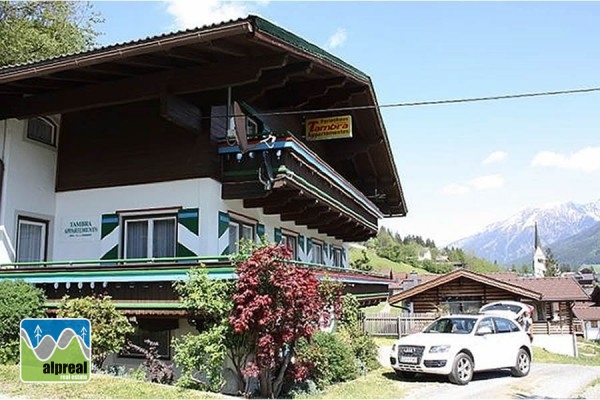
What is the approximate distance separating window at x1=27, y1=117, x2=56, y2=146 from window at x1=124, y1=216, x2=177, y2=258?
10.7ft

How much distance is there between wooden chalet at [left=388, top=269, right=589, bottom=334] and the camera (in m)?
34.7

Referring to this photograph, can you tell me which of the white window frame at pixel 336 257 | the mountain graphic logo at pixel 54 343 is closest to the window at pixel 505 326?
the white window frame at pixel 336 257

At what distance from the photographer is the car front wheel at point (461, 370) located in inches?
554

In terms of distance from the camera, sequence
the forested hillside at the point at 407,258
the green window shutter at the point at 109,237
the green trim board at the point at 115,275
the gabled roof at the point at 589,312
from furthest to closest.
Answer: the forested hillside at the point at 407,258
the gabled roof at the point at 589,312
the green window shutter at the point at 109,237
the green trim board at the point at 115,275

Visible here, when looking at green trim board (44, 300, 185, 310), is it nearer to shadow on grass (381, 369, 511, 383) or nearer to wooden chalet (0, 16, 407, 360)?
wooden chalet (0, 16, 407, 360)

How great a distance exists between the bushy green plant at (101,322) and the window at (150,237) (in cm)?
252

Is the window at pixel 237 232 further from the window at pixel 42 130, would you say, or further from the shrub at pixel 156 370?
the window at pixel 42 130

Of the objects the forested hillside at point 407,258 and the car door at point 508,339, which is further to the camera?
the forested hillside at point 407,258

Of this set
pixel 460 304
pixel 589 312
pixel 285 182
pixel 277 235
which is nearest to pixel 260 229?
pixel 277 235

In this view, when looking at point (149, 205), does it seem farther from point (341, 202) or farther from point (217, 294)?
point (341, 202)

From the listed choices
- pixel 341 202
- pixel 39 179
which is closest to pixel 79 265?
pixel 39 179

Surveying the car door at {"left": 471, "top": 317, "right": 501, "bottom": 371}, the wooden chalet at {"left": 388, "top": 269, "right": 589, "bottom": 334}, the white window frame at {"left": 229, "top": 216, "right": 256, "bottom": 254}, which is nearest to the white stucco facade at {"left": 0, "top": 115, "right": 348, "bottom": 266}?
the white window frame at {"left": 229, "top": 216, "right": 256, "bottom": 254}

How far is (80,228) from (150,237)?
202 cm

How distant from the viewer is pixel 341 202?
59.0 ft
